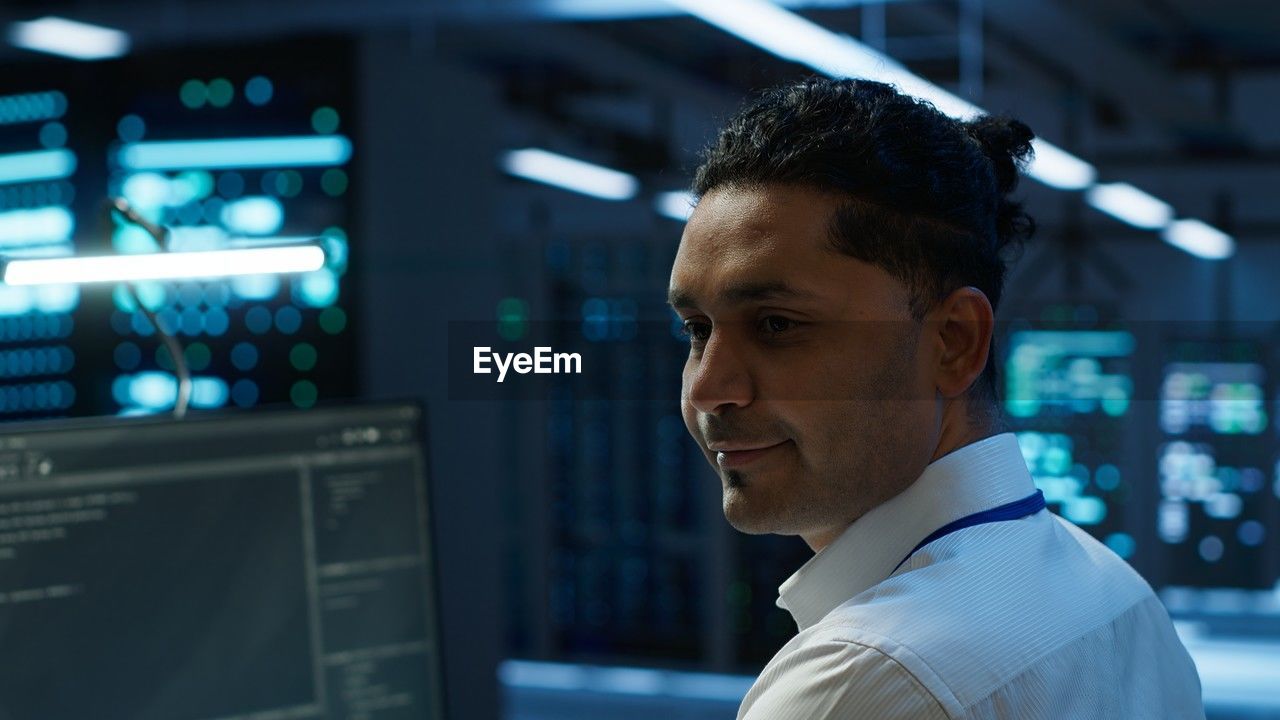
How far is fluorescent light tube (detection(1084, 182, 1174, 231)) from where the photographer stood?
7.26m

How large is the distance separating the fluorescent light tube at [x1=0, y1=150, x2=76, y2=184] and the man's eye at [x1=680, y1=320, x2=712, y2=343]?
108 inches

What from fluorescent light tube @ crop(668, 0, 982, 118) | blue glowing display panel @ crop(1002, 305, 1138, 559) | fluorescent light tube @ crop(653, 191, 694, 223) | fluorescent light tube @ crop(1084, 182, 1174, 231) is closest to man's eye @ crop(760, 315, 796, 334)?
fluorescent light tube @ crop(668, 0, 982, 118)

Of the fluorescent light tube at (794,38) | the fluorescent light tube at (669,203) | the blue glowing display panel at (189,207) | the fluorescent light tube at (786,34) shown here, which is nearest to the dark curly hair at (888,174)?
the fluorescent light tube at (794,38)

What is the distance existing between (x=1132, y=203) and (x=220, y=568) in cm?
720

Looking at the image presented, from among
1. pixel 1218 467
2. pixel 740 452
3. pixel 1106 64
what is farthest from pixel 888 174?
pixel 1218 467

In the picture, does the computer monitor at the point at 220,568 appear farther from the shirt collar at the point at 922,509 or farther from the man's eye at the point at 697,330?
the shirt collar at the point at 922,509

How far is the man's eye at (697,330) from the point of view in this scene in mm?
1130

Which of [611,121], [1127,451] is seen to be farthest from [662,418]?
[611,121]

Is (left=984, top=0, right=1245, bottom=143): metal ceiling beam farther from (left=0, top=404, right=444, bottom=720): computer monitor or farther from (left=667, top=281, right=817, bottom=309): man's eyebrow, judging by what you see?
(left=667, top=281, right=817, bottom=309): man's eyebrow

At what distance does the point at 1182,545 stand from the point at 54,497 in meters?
6.26

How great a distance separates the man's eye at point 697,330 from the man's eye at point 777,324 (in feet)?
0.29

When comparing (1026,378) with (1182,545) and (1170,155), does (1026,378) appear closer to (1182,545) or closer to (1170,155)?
(1182,545)

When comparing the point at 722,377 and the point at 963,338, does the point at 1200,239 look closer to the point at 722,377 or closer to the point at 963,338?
the point at 963,338

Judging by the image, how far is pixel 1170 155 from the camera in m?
8.44
